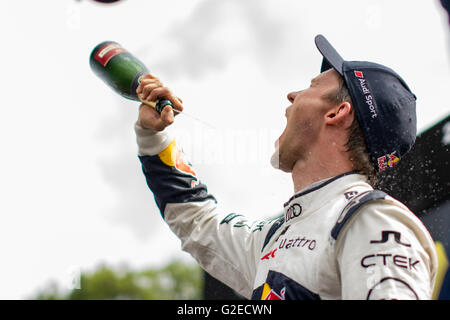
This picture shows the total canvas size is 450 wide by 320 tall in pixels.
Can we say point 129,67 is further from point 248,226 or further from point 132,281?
point 132,281

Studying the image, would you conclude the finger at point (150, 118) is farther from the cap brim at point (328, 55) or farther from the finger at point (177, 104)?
the cap brim at point (328, 55)

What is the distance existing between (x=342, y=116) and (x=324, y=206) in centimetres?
45

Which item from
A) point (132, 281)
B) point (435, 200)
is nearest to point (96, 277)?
point (132, 281)

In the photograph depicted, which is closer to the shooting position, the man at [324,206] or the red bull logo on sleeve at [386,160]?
the man at [324,206]

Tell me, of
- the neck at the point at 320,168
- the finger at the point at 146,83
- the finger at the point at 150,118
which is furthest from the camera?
the finger at the point at 150,118

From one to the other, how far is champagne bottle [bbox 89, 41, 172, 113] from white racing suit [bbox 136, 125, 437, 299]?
0.20 meters

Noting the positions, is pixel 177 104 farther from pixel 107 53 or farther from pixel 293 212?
pixel 293 212

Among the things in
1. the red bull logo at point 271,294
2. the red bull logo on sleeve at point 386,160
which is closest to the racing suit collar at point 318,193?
the red bull logo on sleeve at point 386,160

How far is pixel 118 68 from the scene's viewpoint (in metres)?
2.44

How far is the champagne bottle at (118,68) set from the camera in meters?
2.43

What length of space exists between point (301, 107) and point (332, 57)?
262 mm

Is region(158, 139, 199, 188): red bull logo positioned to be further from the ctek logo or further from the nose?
the ctek logo

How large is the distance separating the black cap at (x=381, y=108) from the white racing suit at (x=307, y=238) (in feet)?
0.63
